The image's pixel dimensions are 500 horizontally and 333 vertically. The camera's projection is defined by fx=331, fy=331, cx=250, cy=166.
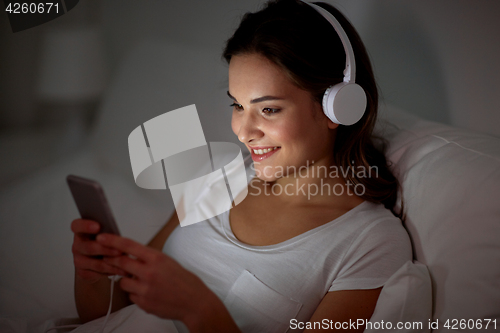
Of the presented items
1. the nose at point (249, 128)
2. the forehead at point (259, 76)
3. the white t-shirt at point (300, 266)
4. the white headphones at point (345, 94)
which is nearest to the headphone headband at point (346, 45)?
the white headphones at point (345, 94)

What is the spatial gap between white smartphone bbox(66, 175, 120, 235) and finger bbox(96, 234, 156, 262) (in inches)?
0.5

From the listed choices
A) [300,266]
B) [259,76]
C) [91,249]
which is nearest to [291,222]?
[300,266]

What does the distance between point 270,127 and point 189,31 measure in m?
0.37

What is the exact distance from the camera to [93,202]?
0.51 metres

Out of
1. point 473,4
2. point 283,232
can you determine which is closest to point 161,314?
point 283,232

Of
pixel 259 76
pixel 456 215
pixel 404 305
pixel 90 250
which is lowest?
pixel 404 305

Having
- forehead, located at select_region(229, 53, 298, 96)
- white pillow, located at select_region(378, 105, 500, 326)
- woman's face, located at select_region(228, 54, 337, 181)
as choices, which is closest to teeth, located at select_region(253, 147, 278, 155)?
woman's face, located at select_region(228, 54, 337, 181)

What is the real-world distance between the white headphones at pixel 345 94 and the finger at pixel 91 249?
1.77 ft

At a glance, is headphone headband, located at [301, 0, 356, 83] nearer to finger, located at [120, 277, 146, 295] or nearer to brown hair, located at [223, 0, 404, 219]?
brown hair, located at [223, 0, 404, 219]

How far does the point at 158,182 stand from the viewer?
2.83ft

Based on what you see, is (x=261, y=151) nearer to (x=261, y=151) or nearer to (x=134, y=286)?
(x=261, y=151)

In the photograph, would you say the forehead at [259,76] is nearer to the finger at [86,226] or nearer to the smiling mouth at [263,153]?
the smiling mouth at [263,153]

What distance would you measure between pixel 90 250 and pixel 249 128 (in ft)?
1.38

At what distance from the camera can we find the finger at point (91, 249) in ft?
1.77
